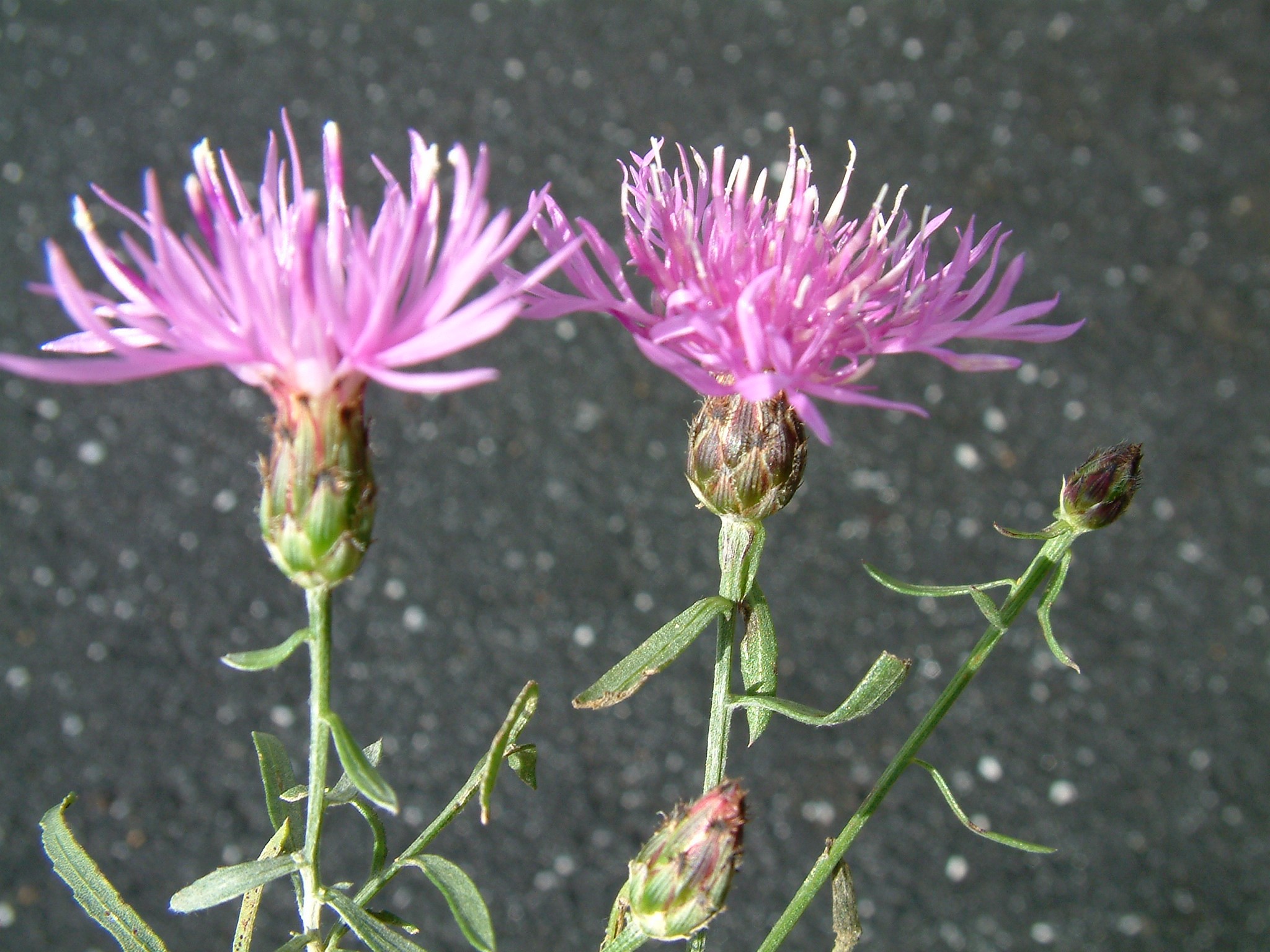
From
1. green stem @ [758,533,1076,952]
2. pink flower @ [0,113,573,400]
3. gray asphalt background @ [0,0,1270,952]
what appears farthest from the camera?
gray asphalt background @ [0,0,1270,952]

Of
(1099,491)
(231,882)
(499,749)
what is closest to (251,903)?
(231,882)

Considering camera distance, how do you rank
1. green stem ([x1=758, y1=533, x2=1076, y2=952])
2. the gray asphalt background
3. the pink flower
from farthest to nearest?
1. the gray asphalt background
2. green stem ([x1=758, y1=533, x2=1076, y2=952])
3. the pink flower

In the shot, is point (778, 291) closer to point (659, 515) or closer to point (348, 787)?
point (348, 787)

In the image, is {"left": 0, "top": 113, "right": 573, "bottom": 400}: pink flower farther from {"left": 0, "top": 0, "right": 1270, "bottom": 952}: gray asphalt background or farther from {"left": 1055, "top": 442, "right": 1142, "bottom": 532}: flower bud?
{"left": 0, "top": 0, "right": 1270, "bottom": 952}: gray asphalt background

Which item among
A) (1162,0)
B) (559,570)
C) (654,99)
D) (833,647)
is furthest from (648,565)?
(1162,0)

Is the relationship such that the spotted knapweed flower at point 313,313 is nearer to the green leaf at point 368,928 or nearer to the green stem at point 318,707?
the green stem at point 318,707

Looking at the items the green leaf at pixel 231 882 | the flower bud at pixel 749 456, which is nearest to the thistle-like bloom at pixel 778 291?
the flower bud at pixel 749 456

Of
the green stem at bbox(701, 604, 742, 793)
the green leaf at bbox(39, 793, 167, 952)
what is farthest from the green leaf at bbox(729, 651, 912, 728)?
the green leaf at bbox(39, 793, 167, 952)
